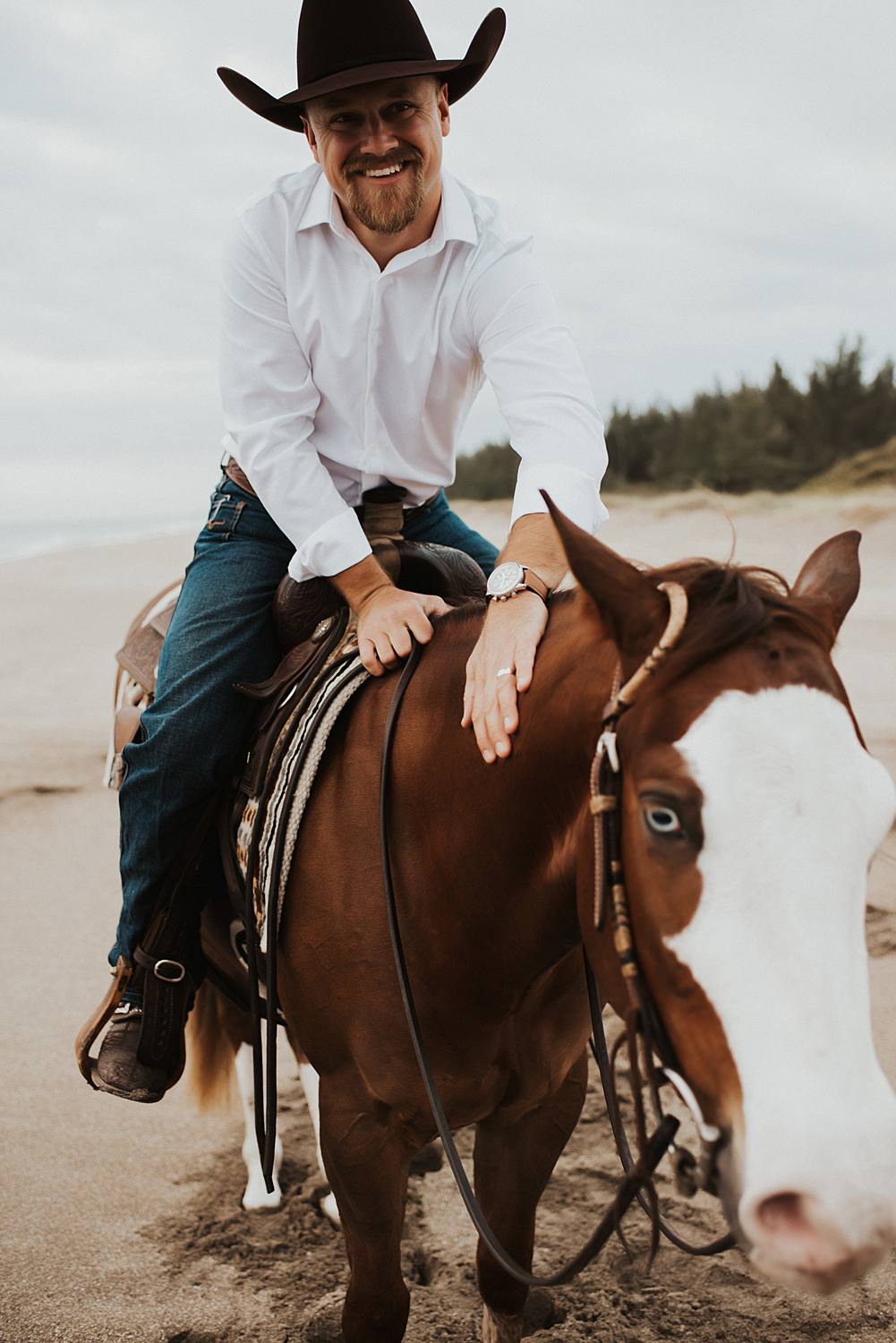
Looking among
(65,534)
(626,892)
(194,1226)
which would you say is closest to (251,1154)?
(194,1226)

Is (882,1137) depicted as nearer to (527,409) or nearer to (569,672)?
(569,672)

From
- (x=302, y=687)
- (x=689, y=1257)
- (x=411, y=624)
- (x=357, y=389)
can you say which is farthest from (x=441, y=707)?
(x=689, y=1257)

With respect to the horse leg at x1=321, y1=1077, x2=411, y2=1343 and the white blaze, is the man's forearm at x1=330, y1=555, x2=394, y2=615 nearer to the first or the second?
the horse leg at x1=321, y1=1077, x2=411, y2=1343

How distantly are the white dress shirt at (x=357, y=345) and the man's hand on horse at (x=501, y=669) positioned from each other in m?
0.60

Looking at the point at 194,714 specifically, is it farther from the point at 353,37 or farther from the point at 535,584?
the point at 353,37

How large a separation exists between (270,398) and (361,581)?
1.84 feet

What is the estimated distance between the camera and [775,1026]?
1.23 meters

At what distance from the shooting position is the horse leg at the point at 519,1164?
7.95 ft

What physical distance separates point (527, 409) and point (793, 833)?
147 centimetres

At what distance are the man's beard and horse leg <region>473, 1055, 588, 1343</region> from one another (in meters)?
1.92

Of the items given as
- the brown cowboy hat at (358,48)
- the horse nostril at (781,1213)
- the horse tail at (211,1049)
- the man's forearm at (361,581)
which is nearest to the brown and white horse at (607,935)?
the horse nostril at (781,1213)

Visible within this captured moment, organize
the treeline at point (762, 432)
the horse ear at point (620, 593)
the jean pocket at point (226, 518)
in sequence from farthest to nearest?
the treeline at point (762, 432), the jean pocket at point (226, 518), the horse ear at point (620, 593)

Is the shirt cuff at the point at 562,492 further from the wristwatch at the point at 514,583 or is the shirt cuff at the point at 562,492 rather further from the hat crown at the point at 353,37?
the hat crown at the point at 353,37

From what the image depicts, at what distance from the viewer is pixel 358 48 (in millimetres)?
2338
